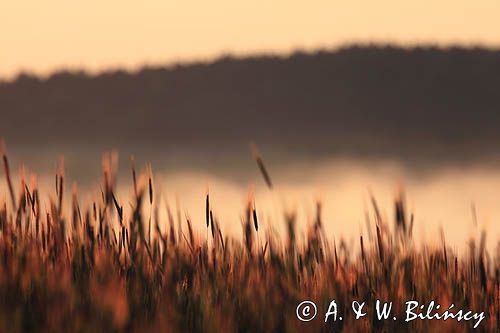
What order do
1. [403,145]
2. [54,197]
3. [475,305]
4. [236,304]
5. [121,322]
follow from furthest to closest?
[403,145] < [54,197] < [475,305] < [236,304] < [121,322]

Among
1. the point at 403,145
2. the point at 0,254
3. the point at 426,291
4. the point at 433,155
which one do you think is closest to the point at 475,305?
the point at 426,291

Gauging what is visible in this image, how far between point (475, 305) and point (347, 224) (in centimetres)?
109

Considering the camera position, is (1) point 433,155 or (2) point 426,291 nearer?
(2) point 426,291

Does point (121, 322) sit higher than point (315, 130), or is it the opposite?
point (315, 130)

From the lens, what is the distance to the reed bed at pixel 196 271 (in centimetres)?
409

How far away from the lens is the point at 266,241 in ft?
16.2

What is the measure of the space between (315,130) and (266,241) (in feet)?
95.6


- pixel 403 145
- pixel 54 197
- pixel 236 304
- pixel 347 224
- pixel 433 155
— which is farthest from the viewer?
pixel 403 145

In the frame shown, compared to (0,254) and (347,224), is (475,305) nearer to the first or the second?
(347,224)

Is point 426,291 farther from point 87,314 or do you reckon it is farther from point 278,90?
point 278,90

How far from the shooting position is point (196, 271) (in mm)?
4660

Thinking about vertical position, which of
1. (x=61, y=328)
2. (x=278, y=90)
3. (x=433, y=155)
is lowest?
(x=61, y=328)

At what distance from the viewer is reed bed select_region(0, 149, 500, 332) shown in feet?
13.4

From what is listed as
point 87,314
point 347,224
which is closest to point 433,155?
point 347,224
